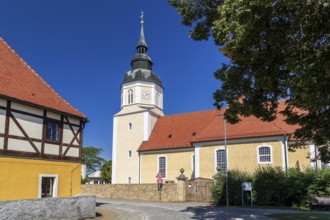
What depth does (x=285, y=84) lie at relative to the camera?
32.3 feet

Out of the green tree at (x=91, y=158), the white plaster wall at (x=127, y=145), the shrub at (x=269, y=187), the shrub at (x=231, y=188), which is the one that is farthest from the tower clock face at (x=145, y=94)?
the green tree at (x=91, y=158)

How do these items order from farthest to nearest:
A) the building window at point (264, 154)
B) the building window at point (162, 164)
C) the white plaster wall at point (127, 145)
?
1. the white plaster wall at point (127, 145)
2. the building window at point (162, 164)
3. the building window at point (264, 154)

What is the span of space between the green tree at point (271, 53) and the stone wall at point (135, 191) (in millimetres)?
16419

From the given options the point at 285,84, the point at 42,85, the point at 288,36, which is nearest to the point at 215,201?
the point at 42,85

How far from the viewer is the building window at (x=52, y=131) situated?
54.8 feet

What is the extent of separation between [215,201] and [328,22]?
691 inches

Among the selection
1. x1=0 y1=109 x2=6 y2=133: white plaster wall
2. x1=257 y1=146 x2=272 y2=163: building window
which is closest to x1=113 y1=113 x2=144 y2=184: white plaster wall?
x1=257 y1=146 x2=272 y2=163: building window

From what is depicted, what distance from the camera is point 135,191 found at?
2956cm

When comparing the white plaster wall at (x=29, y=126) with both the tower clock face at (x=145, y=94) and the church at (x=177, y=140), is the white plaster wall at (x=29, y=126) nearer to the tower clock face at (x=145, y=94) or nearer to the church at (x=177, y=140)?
the church at (x=177, y=140)

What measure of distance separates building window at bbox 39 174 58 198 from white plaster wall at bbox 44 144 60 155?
1109 mm

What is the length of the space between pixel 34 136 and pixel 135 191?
15.3m

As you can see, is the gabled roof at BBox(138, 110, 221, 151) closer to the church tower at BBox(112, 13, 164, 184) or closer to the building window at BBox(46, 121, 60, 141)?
the church tower at BBox(112, 13, 164, 184)

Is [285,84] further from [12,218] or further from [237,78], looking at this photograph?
[12,218]

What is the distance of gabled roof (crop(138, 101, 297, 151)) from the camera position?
29.5 meters
